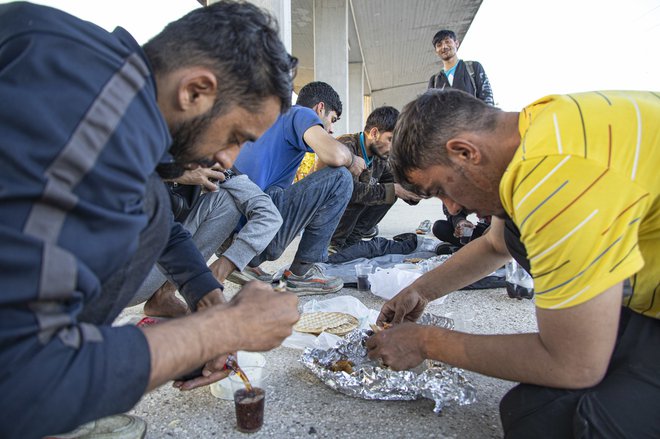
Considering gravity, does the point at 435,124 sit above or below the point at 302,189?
above

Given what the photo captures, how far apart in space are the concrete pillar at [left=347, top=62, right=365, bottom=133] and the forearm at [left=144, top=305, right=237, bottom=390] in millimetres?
15761

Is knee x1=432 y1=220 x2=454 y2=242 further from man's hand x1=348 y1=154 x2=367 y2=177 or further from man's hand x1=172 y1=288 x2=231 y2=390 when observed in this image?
man's hand x1=172 y1=288 x2=231 y2=390

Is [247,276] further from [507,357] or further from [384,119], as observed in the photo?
[507,357]

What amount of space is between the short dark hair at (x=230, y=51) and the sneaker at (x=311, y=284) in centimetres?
233

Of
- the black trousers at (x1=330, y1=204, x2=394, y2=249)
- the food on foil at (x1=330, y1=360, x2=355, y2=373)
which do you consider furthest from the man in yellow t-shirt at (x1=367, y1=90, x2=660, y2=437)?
the black trousers at (x1=330, y1=204, x2=394, y2=249)

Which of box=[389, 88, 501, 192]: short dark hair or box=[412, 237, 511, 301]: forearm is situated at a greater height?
box=[389, 88, 501, 192]: short dark hair

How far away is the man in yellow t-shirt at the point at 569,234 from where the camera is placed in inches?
48.9

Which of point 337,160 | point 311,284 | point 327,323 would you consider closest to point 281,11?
point 337,160

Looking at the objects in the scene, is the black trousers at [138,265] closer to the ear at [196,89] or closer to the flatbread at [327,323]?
the ear at [196,89]

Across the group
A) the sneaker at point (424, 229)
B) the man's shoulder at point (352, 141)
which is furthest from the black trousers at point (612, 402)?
the sneaker at point (424, 229)

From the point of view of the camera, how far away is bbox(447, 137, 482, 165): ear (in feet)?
5.15

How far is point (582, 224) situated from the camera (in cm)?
123

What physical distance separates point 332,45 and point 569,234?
415 inches

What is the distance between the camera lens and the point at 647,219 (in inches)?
54.2
